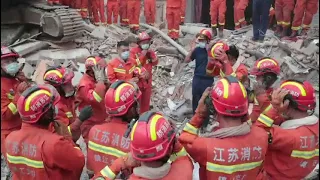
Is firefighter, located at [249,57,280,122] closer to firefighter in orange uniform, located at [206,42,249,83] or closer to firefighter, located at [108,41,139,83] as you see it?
firefighter in orange uniform, located at [206,42,249,83]

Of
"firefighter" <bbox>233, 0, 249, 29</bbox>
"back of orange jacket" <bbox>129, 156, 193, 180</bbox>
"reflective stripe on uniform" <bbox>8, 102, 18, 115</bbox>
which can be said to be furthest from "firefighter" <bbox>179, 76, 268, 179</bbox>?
"firefighter" <bbox>233, 0, 249, 29</bbox>

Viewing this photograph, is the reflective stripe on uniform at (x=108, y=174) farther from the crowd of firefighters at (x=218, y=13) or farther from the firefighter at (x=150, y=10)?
the firefighter at (x=150, y=10)

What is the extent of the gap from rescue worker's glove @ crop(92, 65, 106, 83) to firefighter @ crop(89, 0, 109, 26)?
8.48 metres

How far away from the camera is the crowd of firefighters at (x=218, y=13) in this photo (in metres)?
9.51

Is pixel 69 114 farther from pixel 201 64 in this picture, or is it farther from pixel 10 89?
pixel 201 64

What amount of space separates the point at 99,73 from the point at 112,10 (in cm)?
872

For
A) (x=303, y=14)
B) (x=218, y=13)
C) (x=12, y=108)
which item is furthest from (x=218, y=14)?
(x=12, y=108)

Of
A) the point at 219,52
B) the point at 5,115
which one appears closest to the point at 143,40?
the point at 219,52

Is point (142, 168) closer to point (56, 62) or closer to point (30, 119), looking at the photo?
point (30, 119)

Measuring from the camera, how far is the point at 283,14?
32.4 feet

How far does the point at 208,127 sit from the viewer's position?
6738 mm

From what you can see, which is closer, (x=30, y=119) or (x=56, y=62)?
(x=30, y=119)

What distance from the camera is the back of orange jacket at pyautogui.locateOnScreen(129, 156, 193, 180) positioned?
282cm

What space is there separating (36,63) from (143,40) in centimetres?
376
